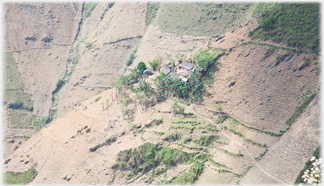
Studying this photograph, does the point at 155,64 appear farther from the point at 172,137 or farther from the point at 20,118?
the point at 20,118

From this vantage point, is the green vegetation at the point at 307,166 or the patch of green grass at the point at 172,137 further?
the patch of green grass at the point at 172,137

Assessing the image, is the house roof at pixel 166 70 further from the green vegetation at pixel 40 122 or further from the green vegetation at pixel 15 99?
the green vegetation at pixel 15 99

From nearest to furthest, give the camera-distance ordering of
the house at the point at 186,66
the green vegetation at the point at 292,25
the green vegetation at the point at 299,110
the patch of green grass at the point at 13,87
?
the green vegetation at the point at 299,110 < the green vegetation at the point at 292,25 < the house at the point at 186,66 < the patch of green grass at the point at 13,87

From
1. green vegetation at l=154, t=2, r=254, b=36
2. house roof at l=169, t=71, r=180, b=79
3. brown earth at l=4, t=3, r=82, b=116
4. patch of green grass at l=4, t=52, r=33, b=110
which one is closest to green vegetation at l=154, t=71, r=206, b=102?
house roof at l=169, t=71, r=180, b=79

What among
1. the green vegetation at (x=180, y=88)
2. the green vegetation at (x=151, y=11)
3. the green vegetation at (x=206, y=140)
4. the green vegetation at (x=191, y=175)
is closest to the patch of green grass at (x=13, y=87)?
the green vegetation at (x=180, y=88)

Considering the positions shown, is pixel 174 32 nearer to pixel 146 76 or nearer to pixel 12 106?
pixel 146 76

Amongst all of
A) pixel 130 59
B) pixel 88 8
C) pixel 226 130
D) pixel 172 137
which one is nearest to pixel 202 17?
pixel 130 59
